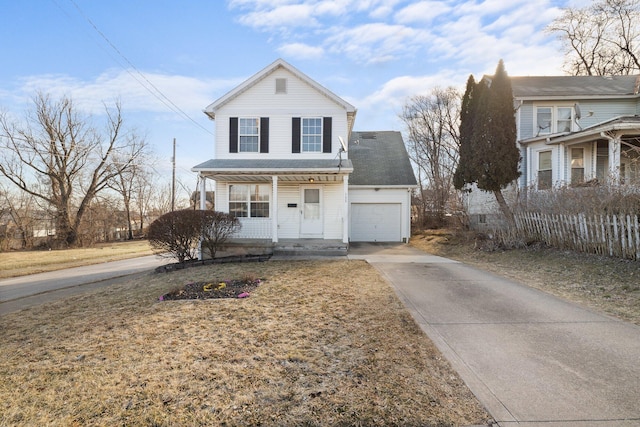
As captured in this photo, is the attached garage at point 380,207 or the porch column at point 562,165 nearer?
the porch column at point 562,165

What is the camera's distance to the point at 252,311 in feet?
18.2

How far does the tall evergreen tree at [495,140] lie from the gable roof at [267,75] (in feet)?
16.6

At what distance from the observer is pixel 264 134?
14070mm

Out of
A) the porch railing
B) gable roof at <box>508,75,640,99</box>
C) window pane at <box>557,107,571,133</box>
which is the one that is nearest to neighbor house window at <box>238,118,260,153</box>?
the porch railing

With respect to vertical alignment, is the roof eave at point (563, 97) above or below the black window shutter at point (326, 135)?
above

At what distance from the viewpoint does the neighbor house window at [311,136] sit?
14094 millimetres

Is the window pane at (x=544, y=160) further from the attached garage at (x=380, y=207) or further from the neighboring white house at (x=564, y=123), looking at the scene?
the attached garage at (x=380, y=207)

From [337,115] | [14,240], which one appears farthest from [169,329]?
[14,240]

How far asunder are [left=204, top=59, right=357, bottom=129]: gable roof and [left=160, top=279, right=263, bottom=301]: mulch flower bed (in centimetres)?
882

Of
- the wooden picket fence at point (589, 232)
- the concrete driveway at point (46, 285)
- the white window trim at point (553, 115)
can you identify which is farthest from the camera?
the white window trim at point (553, 115)

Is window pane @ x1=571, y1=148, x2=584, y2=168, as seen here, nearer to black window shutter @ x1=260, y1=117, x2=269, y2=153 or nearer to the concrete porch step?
the concrete porch step

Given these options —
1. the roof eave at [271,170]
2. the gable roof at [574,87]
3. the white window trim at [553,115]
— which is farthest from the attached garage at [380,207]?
the gable roof at [574,87]

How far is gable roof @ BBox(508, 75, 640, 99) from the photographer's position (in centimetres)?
1731

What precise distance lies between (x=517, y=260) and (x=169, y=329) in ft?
32.2
